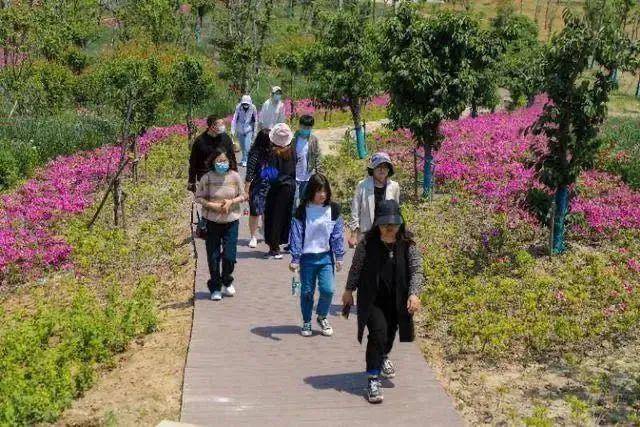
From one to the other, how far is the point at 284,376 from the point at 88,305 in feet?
12.2

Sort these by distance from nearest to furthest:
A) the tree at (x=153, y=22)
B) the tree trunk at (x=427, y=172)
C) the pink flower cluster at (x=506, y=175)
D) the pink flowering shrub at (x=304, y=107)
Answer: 1. the pink flower cluster at (x=506, y=175)
2. the tree trunk at (x=427, y=172)
3. the pink flowering shrub at (x=304, y=107)
4. the tree at (x=153, y=22)

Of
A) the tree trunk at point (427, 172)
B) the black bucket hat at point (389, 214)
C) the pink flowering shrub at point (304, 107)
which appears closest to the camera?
the black bucket hat at point (389, 214)

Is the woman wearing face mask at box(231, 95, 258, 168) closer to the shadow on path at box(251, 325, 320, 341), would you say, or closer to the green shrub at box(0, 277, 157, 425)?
the green shrub at box(0, 277, 157, 425)

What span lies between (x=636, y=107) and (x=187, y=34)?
29.1 m

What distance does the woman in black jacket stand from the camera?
6285 mm

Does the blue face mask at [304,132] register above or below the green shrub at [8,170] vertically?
above

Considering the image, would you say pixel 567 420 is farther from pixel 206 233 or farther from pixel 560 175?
pixel 560 175

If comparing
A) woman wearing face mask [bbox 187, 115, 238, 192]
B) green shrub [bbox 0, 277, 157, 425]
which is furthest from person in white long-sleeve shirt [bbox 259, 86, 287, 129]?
green shrub [bbox 0, 277, 157, 425]

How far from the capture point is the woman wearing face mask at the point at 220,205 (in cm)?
854

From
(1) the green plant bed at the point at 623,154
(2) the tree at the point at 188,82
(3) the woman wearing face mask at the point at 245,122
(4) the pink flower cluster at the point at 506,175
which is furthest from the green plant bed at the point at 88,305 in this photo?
(1) the green plant bed at the point at 623,154

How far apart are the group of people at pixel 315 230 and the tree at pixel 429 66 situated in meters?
4.85

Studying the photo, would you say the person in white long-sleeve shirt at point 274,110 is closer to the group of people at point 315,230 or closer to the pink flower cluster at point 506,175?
the group of people at point 315,230

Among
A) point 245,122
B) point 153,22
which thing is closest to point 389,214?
point 245,122

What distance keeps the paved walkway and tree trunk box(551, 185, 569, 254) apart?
13.9 ft
